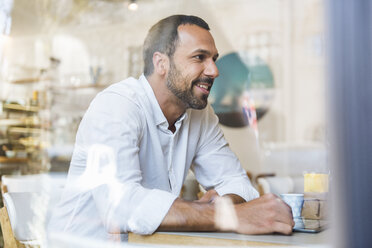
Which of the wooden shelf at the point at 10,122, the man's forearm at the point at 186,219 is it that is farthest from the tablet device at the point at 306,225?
the wooden shelf at the point at 10,122

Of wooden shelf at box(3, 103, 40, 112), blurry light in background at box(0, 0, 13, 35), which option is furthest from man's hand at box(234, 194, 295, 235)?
wooden shelf at box(3, 103, 40, 112)

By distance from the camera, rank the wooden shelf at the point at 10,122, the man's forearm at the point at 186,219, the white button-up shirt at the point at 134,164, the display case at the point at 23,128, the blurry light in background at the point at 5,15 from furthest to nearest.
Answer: the wooden shelf at the point at 10,122 < the display case at the point at 23,128 < the blurry light in background at the point at 5,15 < the white button-up shirt at the point at 134,164 < the man's forearm at the point at 186,219

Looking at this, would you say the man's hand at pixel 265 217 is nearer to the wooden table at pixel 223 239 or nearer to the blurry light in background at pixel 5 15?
the wooden table at pixel 223 239

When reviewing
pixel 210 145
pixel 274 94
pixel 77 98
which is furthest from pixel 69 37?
pixel 210 145

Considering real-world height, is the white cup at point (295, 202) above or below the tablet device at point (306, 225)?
above

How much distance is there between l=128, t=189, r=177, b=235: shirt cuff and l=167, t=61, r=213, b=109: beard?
329 millimetres

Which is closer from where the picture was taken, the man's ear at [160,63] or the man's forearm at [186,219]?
the man's forearm at [186,219]

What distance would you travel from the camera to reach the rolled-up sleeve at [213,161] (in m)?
1.43

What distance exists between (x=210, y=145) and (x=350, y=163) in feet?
2.91

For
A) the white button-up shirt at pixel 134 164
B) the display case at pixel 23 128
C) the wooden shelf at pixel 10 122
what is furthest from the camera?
the wooden shelf at pixel 10 122

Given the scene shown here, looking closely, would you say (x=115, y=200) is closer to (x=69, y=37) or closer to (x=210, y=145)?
(x=210, y=145)

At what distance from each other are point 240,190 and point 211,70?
380 millimetres

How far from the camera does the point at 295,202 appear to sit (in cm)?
109

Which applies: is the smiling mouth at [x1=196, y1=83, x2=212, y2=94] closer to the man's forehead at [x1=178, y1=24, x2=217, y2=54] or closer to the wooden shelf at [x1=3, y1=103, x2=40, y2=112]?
the man's forehead at [x1=178, y1=24, x2=217, y2=54]
